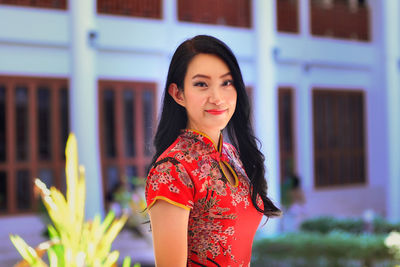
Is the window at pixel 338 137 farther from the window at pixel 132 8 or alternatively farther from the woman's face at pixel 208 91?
the woman's face at pixel 208 91

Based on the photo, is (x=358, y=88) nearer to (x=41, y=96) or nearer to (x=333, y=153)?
(x=333, y=153)

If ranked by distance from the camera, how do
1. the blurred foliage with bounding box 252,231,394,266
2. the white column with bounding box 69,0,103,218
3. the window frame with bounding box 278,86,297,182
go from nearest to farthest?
the blurred foliage with bounding box 252,231,394,266, the white column with bounding box 69,0,103,218, the window frame with bounding box 278,86,297,182

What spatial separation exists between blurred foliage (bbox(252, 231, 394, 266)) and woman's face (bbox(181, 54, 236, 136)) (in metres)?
4.32

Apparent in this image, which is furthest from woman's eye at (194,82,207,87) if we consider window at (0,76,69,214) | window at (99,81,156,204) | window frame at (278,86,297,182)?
window frame at (278,86,297,182)

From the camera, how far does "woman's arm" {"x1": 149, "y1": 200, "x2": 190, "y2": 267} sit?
1.15 m

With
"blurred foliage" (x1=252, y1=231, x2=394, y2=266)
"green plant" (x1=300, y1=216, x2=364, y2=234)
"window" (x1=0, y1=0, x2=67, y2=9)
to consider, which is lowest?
"green plant" (x1=300, y1=216, x2=364, y2=234)

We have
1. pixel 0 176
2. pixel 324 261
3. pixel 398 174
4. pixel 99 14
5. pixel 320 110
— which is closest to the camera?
pixel 324 261

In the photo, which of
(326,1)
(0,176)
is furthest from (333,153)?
(0,176)

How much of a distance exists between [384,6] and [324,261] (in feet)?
17.9

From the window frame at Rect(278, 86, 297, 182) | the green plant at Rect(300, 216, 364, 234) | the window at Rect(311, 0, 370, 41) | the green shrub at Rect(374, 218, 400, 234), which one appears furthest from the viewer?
the window at Rect(311, 0, 370, 41)

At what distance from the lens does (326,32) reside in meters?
12.0

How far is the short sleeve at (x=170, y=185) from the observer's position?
1.17 metres

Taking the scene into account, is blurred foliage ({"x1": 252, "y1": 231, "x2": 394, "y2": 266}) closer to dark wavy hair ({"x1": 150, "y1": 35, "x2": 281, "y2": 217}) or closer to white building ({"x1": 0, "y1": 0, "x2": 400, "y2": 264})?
white building ({"x1": 0, "y1": 0, "x2": 400, "y2": 264})

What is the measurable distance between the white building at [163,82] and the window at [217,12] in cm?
2
